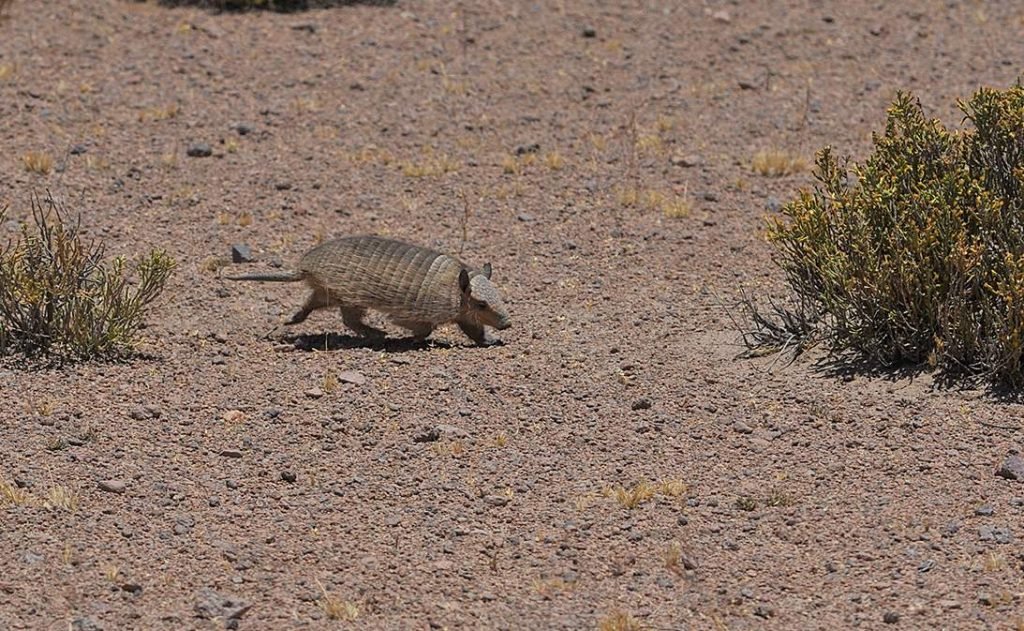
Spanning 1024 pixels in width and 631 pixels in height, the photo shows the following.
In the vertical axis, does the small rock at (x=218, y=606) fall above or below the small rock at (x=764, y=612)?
below

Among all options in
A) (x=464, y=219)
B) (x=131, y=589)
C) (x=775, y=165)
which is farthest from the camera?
(x=775, y=165)

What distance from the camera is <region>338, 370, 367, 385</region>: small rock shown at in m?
8.05

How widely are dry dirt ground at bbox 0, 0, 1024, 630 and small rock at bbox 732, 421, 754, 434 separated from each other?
2 cm

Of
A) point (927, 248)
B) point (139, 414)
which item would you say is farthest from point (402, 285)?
point (927, 248)

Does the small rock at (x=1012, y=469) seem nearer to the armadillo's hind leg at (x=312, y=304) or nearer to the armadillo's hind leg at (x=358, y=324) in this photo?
the armadillo's hind leg at (x=358, y=324)

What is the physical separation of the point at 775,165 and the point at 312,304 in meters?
4.04

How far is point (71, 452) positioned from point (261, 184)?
438 cm

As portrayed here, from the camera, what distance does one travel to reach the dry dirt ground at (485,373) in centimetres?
611

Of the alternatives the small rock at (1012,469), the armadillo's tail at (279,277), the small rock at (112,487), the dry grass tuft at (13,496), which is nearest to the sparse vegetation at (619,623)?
the small rock at (1012,469)

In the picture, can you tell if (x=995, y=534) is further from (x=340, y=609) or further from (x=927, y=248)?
(x=340, y=609)

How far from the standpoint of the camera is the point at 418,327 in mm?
8953

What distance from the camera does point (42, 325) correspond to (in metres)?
8.34

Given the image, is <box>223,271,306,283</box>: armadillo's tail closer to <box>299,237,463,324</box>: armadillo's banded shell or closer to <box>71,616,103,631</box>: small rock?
<box>299,237,463,324</box>: armadillo's banded shell

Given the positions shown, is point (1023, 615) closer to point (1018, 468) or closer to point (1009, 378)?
point (1018, 468)
